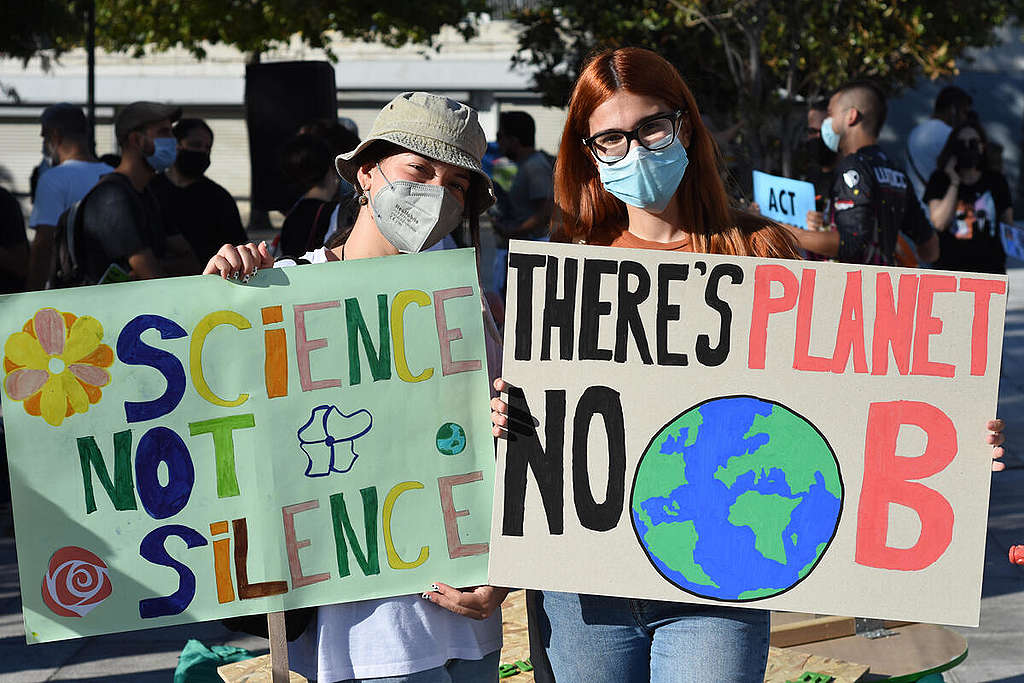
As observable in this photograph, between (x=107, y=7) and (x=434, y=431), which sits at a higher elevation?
(x=107, y=7)

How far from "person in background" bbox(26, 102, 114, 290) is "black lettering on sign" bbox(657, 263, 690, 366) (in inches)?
169

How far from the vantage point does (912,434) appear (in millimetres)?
2182

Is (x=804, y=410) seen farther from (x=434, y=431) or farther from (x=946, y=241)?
(x=946, y=241)

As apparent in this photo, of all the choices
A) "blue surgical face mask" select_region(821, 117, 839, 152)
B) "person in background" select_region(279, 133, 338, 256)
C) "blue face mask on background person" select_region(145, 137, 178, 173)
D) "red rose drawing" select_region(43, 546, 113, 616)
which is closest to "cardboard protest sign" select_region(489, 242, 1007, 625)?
"red rose drawing" select_region(43, 546, 113, 616)

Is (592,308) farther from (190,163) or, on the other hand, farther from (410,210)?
(190,163)

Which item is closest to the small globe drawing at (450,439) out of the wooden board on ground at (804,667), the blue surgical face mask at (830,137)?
the wooden board on ground at (804,667)

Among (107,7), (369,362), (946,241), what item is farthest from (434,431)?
(107,7)

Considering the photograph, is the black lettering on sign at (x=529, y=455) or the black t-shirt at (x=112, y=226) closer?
the black lettering on sign at (x=529, y=455)

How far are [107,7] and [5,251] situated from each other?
14.0m

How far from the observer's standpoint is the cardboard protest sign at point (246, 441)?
7.09 ft

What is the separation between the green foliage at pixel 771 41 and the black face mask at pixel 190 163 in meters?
5.44

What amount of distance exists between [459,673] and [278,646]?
328 millimetres

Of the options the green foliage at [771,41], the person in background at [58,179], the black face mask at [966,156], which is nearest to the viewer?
the person in background at [58,179]

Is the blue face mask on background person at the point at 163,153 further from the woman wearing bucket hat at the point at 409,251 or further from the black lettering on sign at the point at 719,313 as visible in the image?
the black lettering on sign at the point at 719,313
